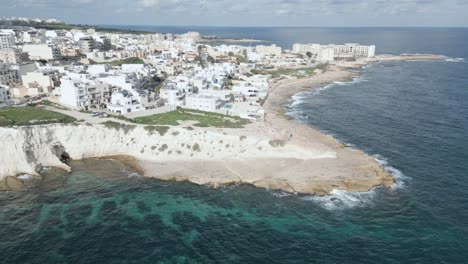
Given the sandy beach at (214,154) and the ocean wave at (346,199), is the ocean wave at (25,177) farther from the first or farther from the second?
the ocean wave at (346,199)

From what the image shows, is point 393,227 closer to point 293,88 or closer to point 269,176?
point 269,176

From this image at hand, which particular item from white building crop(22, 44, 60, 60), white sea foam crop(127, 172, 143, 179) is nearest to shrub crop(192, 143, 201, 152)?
white sea foam crop(127, 172, 143, 179)

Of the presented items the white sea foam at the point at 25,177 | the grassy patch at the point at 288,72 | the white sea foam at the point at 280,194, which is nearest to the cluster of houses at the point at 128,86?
the grassy patch at the point at 288,72

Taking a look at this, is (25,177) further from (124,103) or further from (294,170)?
(294,170)

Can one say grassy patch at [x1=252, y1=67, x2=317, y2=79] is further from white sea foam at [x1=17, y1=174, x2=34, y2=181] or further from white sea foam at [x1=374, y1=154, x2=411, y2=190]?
white sea foam at [x1=17, y1=174, x2=34, y2=181]

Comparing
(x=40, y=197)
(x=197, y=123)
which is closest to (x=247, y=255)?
(x=40, y=197)

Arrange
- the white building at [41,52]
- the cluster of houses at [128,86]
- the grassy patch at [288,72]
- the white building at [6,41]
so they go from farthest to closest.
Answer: the white building at [6,41] < the grassy patch at [288,72] < the white building at [41,52] < the cluster of houses at [128,86]

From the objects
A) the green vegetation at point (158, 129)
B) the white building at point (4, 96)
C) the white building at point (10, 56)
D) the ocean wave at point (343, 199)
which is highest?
the white building at point (10, 56)
